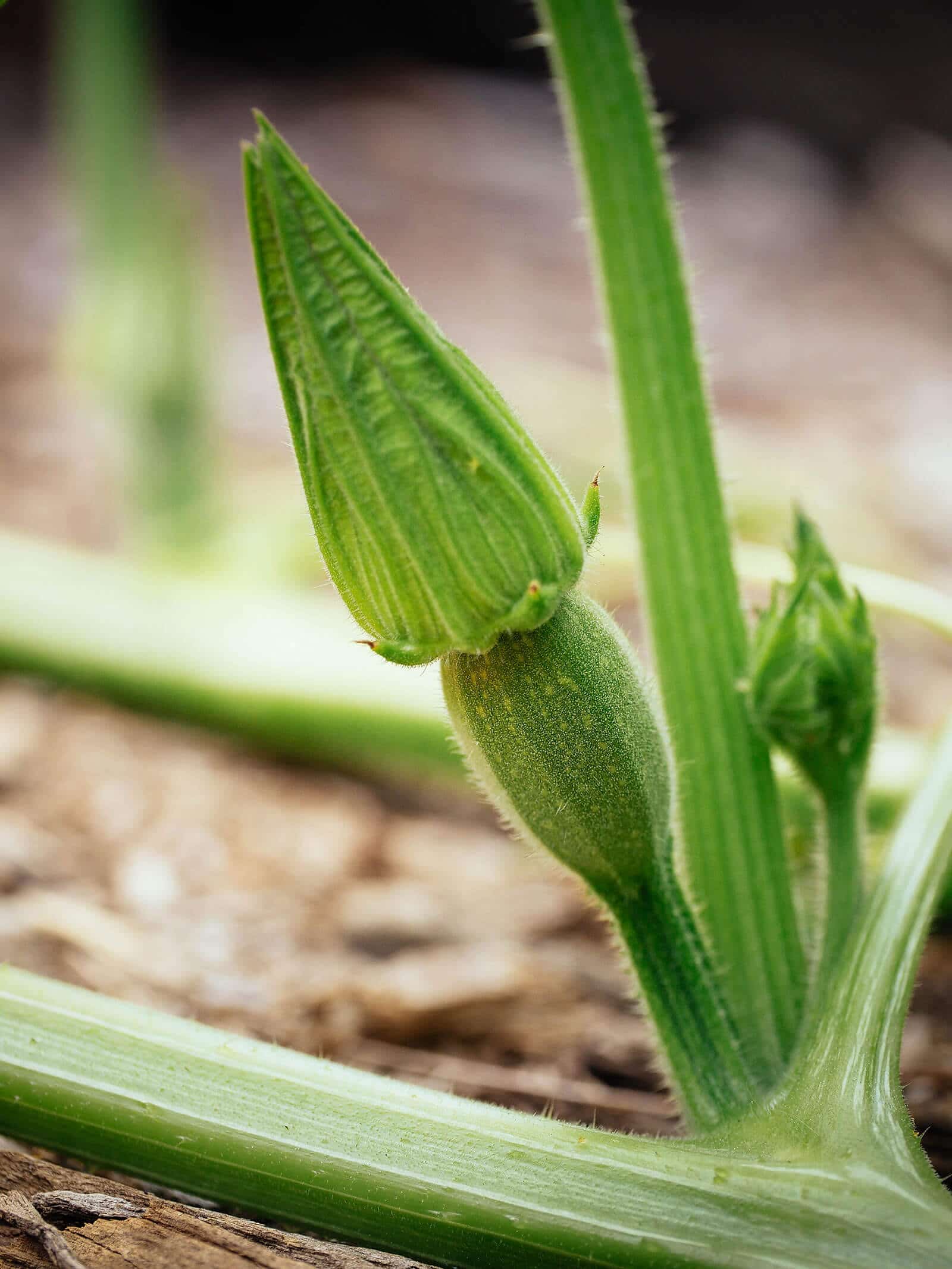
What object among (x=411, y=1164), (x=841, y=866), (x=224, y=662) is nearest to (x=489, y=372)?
(x=224, y=662)

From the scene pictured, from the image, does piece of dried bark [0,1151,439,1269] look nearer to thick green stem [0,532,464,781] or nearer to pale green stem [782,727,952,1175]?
pale green stem [782,727,952,1175]

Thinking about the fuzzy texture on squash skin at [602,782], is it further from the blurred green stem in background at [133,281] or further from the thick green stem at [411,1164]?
the blurred green stem in background at [133,281]

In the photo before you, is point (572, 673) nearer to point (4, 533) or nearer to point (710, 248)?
point (4, 533)

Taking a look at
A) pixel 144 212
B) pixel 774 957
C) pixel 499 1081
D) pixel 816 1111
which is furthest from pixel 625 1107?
pixel 144 212

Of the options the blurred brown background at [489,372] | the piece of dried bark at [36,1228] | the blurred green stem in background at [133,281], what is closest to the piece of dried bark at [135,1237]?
the piece of dried bark at [36,1228]

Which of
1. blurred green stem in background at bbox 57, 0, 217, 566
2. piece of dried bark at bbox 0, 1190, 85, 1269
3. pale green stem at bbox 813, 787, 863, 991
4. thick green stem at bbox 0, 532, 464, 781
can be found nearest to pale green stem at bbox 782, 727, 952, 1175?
pale green stem at bbox 813, 787, 863, 991

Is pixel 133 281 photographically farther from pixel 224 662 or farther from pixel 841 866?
pixel 841 866
